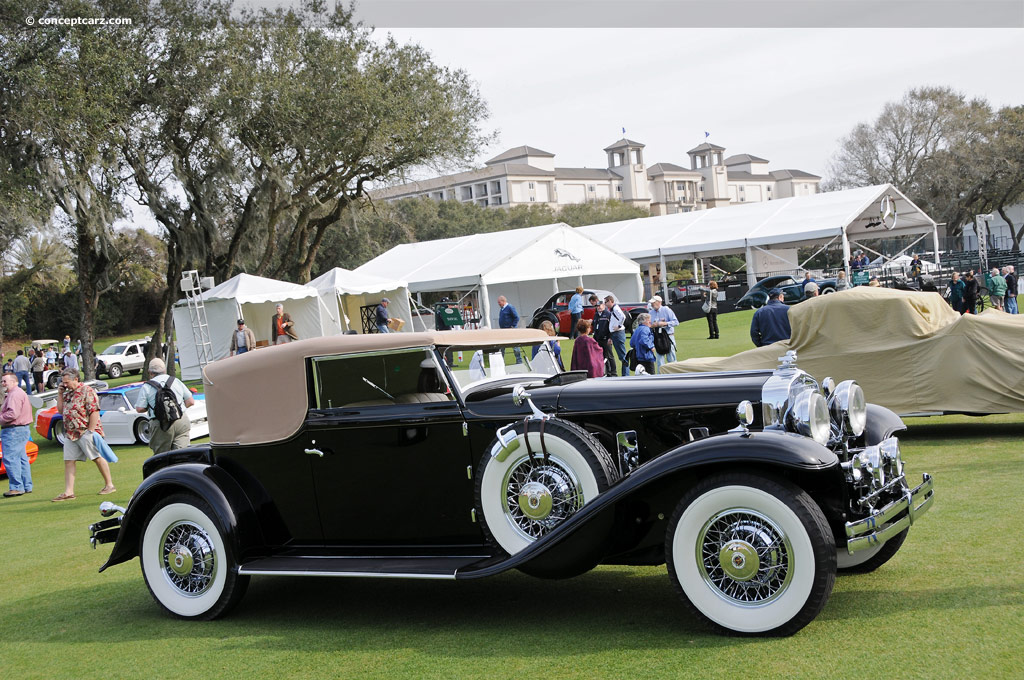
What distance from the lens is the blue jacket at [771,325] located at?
1138cm

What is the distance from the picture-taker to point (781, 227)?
2938 centimetres

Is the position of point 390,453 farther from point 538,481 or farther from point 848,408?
point 848,408

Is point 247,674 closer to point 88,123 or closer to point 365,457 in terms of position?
point 365,457

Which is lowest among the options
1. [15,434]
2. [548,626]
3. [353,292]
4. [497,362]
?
[548,626]

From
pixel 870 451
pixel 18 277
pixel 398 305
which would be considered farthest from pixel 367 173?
pixel 18 277

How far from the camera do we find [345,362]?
5.39 meters

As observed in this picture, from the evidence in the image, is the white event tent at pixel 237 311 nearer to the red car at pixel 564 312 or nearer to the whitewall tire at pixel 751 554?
the red car at pixel 564 312

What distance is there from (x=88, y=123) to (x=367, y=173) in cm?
900

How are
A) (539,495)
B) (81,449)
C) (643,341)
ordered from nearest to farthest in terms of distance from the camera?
(539,495) → (81,449) → (643,341)

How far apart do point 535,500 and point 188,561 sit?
2.39 meters

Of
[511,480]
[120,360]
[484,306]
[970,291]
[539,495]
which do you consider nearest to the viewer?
[539,495]

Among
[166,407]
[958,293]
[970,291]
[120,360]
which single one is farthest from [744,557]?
[120,360]

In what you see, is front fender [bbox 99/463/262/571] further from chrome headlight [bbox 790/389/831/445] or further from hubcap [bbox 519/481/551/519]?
chrome headlight [bbox 790/389/831/445]

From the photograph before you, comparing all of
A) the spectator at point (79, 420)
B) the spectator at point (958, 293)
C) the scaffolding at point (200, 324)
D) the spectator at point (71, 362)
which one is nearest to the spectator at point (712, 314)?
the spectator at point (958, 293)
